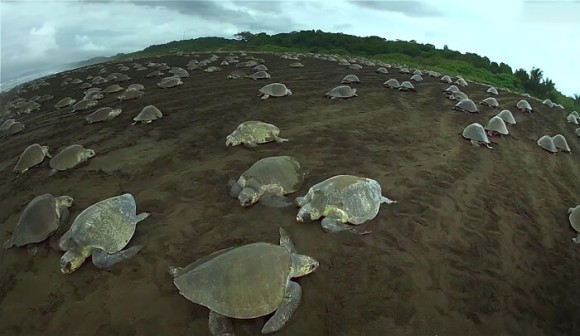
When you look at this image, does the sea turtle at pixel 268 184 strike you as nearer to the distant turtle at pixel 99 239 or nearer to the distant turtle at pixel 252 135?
the distant turtle at pixel 99 239

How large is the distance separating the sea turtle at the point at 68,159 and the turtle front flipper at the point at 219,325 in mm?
4425

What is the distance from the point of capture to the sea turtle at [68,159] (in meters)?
6.40

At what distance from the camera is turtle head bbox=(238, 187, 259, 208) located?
4699 millimetres

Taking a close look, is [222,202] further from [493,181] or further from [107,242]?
[493,181]

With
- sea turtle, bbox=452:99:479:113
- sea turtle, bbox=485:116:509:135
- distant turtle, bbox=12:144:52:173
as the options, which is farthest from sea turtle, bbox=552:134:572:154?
distant turtle, bbox=12:144:52:173

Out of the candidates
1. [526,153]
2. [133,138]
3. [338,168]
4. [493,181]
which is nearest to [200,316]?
[338,168]

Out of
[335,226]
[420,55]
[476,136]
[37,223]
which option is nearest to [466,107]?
[476,136]

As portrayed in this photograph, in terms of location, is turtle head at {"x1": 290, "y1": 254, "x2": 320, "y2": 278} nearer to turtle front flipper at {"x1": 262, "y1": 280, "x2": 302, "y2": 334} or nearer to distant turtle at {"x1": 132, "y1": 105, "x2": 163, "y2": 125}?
turtle front flipper at {"x1": 262, "y1": 280, "x2": 302, "y2": 334}

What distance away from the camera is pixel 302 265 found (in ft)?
11.8

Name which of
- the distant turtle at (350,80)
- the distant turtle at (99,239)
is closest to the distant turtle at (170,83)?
the distant turtle at (350,80)

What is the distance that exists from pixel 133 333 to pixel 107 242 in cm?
120

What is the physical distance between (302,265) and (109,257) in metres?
2.00

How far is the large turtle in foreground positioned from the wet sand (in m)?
0.12

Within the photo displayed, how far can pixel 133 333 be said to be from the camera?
3.32m
